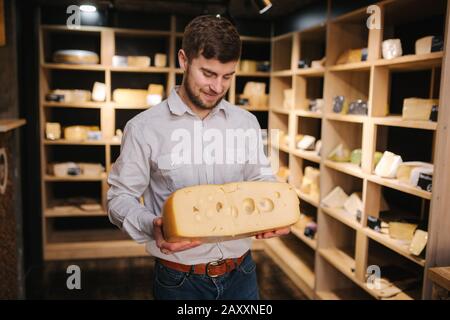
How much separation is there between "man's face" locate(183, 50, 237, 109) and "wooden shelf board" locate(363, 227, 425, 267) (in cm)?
150

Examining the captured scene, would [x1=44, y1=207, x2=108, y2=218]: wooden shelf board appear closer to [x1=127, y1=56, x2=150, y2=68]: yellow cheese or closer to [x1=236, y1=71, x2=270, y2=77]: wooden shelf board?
[x1=127, y1=56, x2=150, y2=68]: yellow cheese

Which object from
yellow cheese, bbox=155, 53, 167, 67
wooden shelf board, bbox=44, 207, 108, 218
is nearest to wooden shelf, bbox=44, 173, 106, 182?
wooden shelf board, bbox=44, 207, 108, 218

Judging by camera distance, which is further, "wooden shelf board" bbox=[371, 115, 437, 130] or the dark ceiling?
the dark ceiling

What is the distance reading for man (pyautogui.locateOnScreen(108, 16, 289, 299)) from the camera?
1.57m

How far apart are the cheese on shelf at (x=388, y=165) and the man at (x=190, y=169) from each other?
1.21 m

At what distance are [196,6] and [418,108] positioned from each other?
8.04 feet

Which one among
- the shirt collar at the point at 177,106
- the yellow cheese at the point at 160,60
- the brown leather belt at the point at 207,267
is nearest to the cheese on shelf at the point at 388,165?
the brown leather belt at the point at 207,267

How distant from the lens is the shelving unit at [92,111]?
439 centimetres

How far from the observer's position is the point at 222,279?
5.88ft

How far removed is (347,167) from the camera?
3.20 meters

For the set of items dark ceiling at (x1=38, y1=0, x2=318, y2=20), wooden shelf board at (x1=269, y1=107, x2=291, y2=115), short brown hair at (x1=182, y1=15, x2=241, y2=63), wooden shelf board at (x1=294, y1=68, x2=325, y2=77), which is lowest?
wooden shelf board at (x1=269, y1=107, x2=291, y2=115)

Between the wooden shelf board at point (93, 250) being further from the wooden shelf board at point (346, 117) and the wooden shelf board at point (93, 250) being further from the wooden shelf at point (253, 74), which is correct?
the wooden shelf board at point (346, 117)
